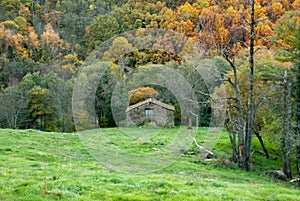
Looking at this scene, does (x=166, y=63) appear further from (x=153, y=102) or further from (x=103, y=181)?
(x=103, y=181)

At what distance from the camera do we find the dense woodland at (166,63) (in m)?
16.8

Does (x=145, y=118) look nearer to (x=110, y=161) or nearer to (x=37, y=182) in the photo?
(x=110, y=161)

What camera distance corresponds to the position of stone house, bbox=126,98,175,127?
68.9 feet

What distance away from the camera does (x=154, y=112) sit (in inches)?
897

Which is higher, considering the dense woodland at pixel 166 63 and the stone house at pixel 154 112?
the dense woodland at pixel 166 63

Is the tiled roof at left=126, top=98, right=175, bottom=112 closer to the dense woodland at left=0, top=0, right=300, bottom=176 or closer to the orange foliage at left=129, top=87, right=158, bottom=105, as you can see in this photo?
the orange foliage at left=129, top=87, right=158, bottom=105

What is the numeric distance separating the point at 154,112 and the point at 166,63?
20.2 feet

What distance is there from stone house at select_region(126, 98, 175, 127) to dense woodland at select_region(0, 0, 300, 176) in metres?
0.54

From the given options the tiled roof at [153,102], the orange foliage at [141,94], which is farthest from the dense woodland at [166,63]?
→ the tiled roof at [153,102]

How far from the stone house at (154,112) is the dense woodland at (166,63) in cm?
54

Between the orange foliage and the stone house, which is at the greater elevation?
the orange foliage

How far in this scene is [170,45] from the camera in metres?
16.4

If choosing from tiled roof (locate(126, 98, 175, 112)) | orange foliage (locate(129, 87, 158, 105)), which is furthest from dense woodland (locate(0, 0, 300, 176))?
tiled roof (locate(126, 98, 175, 112))

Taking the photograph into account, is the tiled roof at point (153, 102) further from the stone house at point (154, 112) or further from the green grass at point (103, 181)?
Result: the green grass at point (103, 181)
